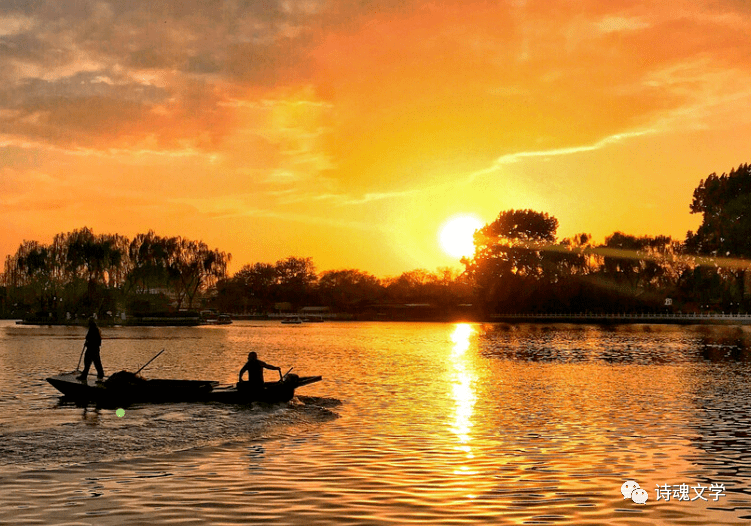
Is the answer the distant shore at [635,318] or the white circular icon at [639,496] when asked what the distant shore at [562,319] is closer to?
the distant shore at [635,318]

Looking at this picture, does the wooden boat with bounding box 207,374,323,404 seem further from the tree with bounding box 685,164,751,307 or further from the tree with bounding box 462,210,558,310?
the tree with bounding box 462,210,558,310

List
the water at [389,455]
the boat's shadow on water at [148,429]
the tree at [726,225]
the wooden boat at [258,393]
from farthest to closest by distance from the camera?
the tree at [726,225] → the wooden boat at [258,393] → the boat's shadow on water at [148,429] → the water at [389,455]

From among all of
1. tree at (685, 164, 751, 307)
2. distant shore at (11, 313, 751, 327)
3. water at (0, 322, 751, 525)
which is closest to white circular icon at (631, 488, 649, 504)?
water at (0, 322, 751, 525)

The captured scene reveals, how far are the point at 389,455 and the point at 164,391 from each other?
1141 centimetres

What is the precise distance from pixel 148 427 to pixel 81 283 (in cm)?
11049

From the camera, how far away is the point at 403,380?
3694 centimetres

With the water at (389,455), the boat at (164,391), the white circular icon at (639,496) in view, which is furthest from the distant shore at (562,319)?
the white circular icon at (639,496)

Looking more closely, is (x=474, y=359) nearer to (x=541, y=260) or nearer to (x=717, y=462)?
(x=717, y=462)

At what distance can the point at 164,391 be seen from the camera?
25375 millimetres

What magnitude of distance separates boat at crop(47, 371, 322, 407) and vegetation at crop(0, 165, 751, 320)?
9432cm

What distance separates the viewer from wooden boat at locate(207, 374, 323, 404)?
24.5m

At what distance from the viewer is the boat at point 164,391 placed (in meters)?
24.7

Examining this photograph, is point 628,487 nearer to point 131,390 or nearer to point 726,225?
point 131,390

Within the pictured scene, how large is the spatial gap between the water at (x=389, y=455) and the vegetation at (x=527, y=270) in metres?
83.5
